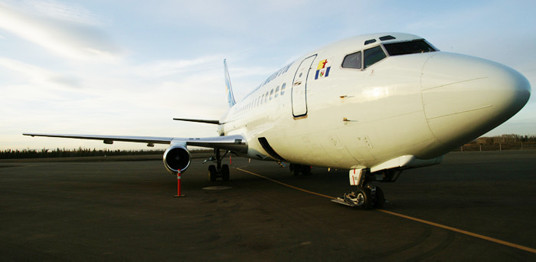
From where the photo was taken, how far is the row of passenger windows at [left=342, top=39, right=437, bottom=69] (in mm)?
5551

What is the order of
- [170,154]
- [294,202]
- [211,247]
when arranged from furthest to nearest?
1. [170,154]
2. [294,202]
3. [211,247]

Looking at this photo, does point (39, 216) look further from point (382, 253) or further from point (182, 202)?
point (382, 253)

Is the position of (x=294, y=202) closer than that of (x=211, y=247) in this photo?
No

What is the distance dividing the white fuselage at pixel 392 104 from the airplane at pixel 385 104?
0.04 ft

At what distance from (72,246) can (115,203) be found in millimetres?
4141

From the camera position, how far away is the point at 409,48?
5582mm

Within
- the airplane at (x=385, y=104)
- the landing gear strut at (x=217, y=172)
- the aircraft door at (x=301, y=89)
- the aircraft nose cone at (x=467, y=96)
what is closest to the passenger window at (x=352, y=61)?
the airplane at (x=385, y=104)

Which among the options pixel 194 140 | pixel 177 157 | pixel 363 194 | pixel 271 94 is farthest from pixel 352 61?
pixel 194 140

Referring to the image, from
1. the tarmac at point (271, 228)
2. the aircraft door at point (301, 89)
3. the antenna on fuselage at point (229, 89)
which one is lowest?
the tarmac at point (271, 228)

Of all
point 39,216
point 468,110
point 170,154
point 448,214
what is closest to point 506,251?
point 468,110

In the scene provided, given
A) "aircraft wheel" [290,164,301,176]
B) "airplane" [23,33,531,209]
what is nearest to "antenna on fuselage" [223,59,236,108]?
"aircraft wheel" [290,164,301,176]

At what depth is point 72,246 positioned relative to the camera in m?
4.21

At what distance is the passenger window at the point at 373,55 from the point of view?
5629 mm

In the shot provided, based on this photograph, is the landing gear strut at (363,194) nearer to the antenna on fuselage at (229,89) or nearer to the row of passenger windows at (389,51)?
the row of passenger windows at (389,51)
